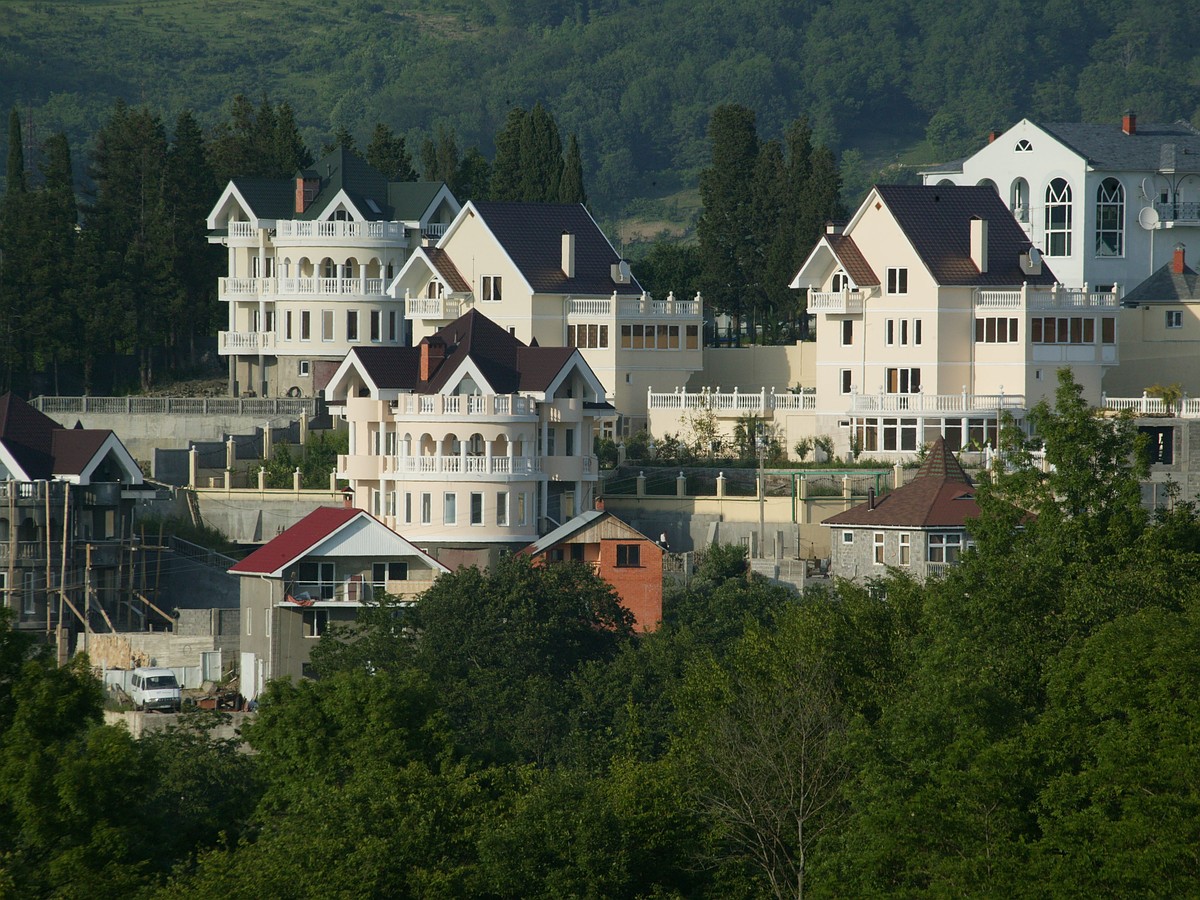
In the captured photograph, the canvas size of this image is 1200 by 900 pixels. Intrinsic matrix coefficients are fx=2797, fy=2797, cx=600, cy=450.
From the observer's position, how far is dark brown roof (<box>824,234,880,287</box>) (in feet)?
273

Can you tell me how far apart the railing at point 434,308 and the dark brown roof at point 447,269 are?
0.47m

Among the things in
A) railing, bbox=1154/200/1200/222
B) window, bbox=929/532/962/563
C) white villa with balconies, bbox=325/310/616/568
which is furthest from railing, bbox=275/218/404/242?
window, bbox=929/532/962/563

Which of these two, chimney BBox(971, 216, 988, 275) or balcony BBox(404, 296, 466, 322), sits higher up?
chimney BBox(971, 216, 988, 275)

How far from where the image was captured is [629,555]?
7069 centimetres

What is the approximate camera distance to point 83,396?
9094 cm

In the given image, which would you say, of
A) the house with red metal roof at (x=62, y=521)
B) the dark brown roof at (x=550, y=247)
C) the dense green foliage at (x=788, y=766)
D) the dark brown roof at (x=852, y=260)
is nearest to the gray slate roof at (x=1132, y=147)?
the dark brown roof at (x=852, y=260)

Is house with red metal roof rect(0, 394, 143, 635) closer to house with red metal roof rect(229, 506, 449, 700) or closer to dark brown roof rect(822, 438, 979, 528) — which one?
house with red metal roof rect(229, 506, 449, 700)

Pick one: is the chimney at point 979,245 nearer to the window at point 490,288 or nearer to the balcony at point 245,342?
the window at point 490,288

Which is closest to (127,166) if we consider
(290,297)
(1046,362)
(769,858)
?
(290,297)

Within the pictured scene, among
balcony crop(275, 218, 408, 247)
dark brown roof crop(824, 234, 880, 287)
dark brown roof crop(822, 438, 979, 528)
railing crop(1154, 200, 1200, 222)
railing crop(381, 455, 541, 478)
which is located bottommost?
dark brown roof crop(822, 438, 979, 528)

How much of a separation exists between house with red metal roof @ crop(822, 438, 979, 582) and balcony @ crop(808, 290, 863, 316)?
10789 mm

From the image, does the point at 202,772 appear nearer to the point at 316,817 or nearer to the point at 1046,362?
the point at 316,817

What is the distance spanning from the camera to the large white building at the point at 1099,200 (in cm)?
9350

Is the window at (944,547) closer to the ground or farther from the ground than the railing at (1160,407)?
closer to the ground
